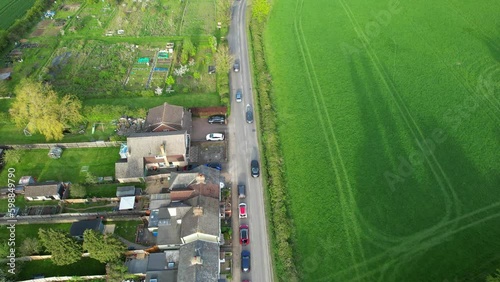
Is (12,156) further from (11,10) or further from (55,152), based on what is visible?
(11,10)

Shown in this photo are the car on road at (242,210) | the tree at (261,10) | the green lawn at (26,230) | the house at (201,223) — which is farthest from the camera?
the tree at (261,10)

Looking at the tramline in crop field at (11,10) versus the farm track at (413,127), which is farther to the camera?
the tramline in crop field at (11,10)

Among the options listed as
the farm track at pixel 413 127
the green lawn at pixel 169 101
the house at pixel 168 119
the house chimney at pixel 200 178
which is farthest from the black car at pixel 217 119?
the farm track at pixel 413 127

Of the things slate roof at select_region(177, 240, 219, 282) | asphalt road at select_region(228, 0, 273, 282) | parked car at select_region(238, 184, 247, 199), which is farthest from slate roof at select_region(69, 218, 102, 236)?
parked car at select_region(238, 184, 247, 199)

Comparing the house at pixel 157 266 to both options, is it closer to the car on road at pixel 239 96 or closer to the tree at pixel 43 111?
Result: the tree at pixel 43 111

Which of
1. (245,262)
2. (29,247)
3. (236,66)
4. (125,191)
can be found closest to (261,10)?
(236,66)

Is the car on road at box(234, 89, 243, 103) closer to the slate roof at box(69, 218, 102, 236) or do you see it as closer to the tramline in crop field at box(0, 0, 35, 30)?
Answer: the slate roof at box(69, 218, 102, 236)
